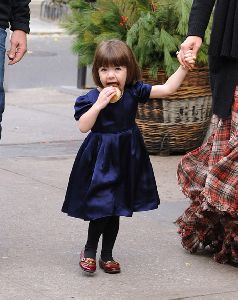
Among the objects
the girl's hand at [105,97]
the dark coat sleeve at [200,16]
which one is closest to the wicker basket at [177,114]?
the dark coat sleeve at [200,16]

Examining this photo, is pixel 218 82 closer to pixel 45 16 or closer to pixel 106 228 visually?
pixel 106 228

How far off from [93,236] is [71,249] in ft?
1.56

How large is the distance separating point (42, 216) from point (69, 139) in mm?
3096

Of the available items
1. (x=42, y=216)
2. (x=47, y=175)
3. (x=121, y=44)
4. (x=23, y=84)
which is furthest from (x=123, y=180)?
(x=23, y=84)

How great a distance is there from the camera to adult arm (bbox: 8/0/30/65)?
544 cm

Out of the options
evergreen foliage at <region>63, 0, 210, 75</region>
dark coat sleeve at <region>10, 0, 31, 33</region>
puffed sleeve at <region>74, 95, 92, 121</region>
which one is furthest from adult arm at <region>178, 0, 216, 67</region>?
evergreen foliage at <region>63, 0, 210, 75</region>

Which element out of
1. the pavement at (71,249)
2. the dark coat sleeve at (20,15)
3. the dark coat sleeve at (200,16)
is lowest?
the pavement at (71,249)

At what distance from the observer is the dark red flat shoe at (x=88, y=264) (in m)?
5.10

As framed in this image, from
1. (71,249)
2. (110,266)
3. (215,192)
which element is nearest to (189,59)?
(215,192)

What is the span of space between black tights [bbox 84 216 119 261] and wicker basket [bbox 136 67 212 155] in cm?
318

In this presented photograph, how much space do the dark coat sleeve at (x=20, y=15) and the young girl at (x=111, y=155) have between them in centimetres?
58

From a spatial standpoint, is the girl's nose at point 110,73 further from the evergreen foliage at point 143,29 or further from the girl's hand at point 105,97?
the evergreen foliage at point 143,29

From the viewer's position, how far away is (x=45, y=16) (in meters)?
25.6

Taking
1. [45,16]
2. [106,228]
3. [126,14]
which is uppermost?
[126,14]
